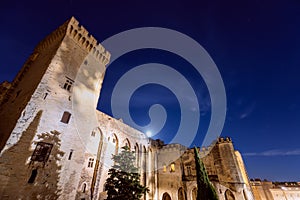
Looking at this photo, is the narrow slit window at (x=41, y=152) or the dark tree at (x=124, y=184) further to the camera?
the dark tree at (x=124, y=184)

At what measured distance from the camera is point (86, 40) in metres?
17.3

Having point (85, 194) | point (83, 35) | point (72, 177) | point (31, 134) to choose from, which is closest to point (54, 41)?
point (83, 35)

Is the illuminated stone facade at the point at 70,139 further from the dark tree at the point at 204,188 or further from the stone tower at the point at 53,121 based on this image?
the dark tree at the point at 204,188

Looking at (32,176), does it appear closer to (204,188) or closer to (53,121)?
(53,121)

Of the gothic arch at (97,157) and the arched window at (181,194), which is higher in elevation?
the gothic arch at (97,157)

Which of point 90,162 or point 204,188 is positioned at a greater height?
point 90,162

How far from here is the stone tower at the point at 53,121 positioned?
382 inches

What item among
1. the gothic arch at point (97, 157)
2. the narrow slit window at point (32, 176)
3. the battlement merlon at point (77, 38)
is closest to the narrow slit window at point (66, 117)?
the narrow slit window at point (32, 176)

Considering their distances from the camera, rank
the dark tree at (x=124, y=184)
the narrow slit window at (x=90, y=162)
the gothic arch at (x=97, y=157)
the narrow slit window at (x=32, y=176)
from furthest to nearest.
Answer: the narrow slit window at (x=90, y=162)
the gothic arch at (x=97, y=157)
the dark tree at (x=124, y=184)
the narrow slit window at (x=32, y=176)

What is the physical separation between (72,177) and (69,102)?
660 centimetres

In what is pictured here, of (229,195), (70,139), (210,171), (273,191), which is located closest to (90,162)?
(70,139)

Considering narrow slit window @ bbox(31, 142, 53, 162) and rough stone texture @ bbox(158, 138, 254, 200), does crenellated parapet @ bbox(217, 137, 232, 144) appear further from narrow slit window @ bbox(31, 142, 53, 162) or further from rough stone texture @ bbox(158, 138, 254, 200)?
narrow slit window @ bbox(31, 142, 53, 162)

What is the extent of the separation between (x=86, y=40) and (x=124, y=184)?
1639 cm

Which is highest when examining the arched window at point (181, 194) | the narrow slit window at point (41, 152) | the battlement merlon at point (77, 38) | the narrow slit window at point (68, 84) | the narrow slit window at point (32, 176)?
the battlement merlon at point (77, 38)
